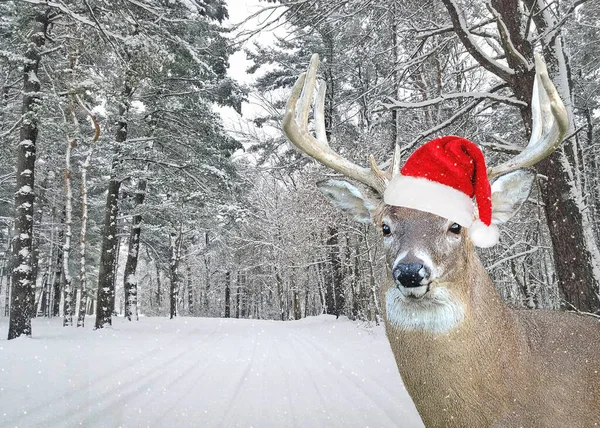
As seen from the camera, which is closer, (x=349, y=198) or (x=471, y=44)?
(x=349, y=198)

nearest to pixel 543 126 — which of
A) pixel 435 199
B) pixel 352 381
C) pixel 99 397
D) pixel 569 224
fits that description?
pixel 435 199

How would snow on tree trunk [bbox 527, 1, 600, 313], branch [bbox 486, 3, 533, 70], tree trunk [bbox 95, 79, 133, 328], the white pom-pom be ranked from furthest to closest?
tree trunk [bbox 95, 79, 133, 328]
snow on tree trunk [bbox 527, 1, 600, 313]
branch [bbox 486, 3, 533, 70]
the white pom-pom

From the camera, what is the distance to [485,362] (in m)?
1.92

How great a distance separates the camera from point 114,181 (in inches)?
567

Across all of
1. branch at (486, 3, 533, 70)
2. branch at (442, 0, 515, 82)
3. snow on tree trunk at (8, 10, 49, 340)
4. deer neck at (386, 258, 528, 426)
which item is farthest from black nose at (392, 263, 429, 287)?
snow on tree trunk at (8, 10, 49, 340)

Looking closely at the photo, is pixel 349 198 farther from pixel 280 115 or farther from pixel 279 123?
pixel 280 115

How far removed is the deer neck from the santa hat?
1.22 feet

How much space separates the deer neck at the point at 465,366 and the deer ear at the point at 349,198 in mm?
905

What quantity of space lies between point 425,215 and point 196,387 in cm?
514

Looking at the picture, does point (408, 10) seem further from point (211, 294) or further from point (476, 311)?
point (211, 294)

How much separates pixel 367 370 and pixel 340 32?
5.91 metres

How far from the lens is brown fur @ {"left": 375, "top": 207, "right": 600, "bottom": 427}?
6.12ft

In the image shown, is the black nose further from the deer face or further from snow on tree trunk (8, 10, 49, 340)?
snow on tree trunk (8, 10, 49, 340)

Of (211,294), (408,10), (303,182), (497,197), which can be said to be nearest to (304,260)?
(303,182)
